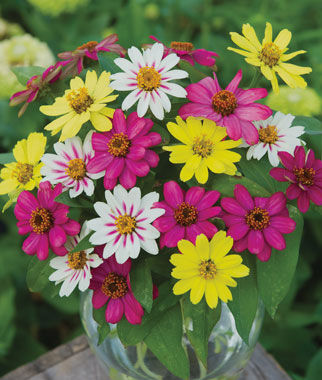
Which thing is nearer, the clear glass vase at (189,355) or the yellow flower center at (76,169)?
the yellow flower center at (76,169)

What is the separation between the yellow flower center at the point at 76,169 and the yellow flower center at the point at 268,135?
0.47 ft

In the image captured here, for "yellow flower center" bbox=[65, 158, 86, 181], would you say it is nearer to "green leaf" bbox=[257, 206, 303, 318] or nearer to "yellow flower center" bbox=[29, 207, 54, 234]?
"yellow flower center" bbox=[29, 207, 54, 234]

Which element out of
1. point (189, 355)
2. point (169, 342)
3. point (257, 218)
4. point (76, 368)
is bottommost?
point (76, 368)

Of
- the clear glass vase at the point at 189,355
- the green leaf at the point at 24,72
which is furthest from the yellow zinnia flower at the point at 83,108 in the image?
the clear glass vase at the point at 189,355

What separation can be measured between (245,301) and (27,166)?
21 centimetres

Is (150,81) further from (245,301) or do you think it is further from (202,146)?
(245,301)

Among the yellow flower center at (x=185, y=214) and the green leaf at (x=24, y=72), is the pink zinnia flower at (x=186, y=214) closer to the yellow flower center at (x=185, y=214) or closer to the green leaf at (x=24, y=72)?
the yellow flower center at (x=185, y=214)

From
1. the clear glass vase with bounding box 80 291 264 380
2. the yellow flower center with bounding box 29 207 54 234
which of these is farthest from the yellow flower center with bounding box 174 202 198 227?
the clear glass vase with bounding box 80 291 264 380

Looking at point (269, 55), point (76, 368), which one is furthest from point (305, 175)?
point (76, 368)

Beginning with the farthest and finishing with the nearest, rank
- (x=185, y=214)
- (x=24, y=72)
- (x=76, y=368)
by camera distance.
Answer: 1. (x=76, y=368)
2. (x=24, y=72)
3. (x=185, y=214)

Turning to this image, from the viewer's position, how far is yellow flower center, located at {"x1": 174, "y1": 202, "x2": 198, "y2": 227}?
13.6 inches

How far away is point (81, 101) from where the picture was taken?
1.20 feet

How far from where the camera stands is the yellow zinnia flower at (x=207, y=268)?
1.09ft

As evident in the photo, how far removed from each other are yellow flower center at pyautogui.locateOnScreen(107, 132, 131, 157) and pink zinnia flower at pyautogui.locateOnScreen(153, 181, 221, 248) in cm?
4
